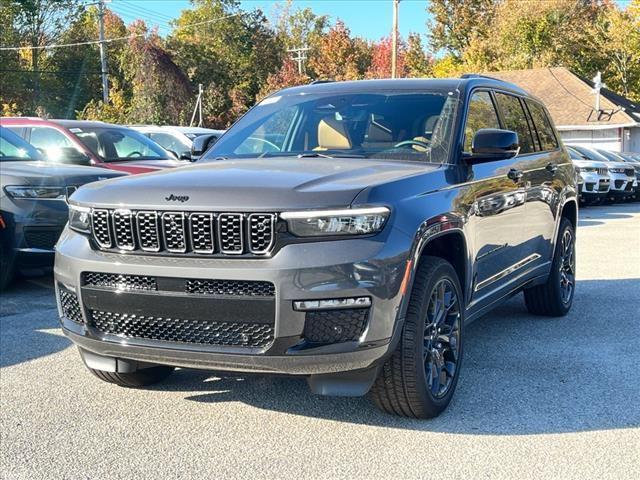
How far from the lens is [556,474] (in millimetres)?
3445

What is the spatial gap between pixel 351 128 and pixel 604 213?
48.9ft

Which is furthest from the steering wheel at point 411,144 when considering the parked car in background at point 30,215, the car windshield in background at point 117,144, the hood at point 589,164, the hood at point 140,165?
the hood at point 589,164

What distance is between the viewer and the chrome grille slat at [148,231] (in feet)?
12.1

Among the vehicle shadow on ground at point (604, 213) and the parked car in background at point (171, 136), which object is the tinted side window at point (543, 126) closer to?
the vehicle shadow on ground at point (604, 213)

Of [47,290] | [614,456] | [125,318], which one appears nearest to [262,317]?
[125,318]

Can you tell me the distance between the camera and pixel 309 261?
11.3ft

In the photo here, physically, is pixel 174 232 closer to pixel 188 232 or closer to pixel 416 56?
pixel 188 232

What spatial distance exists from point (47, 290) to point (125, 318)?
15.2 feet

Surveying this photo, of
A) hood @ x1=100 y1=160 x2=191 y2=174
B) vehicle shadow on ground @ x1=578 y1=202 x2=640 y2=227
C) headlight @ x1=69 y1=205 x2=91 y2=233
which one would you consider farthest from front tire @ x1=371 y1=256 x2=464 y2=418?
vehicle shadow on ground @ x1=578 y1=202 x2=640 y2=227

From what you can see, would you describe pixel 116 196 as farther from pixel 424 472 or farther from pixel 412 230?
pixel 424 472

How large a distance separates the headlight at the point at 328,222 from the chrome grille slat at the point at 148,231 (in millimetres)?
656

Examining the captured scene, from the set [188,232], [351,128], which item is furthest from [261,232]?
[351,128]

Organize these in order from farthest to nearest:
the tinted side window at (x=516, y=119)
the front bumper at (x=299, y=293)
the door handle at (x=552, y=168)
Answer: the door handle at (x=552, y=168)
the tinted side window at (x=516, y=119)
the front bumper at (x=299, y=293)

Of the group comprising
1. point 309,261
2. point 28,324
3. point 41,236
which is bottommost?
point 28,324
